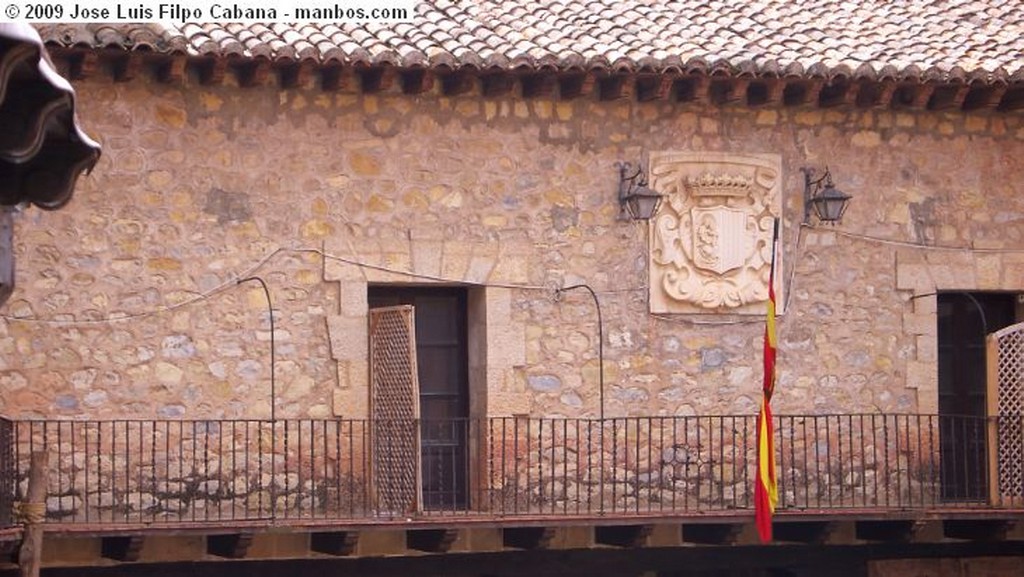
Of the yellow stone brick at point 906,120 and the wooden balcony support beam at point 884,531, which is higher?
the yellow stone brick at point 906,120

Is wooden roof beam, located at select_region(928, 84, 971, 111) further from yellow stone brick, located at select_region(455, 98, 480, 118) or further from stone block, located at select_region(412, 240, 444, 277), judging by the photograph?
stone block, located at select_region(412, 240, 444, 277)

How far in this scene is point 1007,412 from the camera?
1978 centimetres

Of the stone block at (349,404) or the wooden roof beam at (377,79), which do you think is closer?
the wooden roof beam at (377,79)

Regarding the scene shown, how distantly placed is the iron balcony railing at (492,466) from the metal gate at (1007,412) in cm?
2

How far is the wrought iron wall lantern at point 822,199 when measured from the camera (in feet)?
65.0

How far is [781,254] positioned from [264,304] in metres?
4.37

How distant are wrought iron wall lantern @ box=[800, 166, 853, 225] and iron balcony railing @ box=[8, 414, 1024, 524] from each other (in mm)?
1673

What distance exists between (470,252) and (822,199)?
10.0ft

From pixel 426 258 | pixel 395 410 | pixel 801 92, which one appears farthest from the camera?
pixel 801 92

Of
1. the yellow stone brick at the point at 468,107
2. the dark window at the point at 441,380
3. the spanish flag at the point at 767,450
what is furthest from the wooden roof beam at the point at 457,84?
the spanish flag at the point at 767,450

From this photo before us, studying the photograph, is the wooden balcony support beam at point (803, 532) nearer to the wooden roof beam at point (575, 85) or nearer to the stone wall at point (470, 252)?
the stone wall at point (470, 252)

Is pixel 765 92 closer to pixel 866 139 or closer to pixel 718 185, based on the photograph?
pixel 718 185

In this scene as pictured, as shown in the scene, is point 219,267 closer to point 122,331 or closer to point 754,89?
point 122,331

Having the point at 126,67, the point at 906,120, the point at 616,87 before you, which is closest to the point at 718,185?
the point at 616,87
